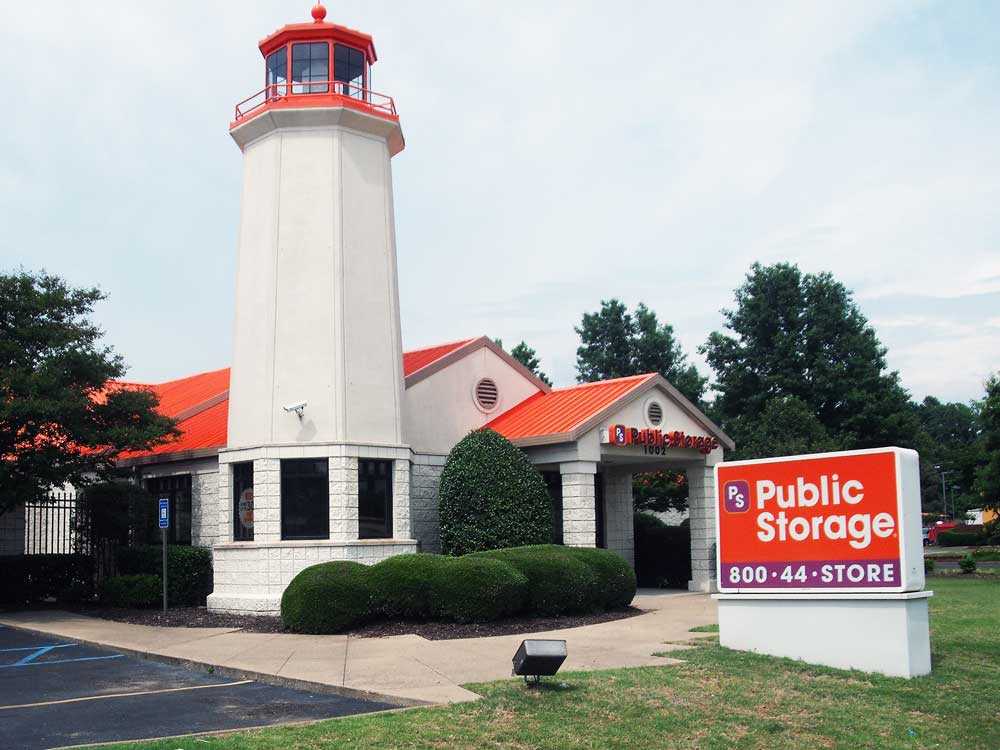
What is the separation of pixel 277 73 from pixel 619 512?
1450cm

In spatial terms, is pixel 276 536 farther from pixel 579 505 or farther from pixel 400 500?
pixel 579 505

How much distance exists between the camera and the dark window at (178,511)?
25.7 meters

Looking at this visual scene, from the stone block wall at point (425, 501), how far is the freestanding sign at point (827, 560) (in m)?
10.9

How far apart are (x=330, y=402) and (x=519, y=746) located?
517 inches

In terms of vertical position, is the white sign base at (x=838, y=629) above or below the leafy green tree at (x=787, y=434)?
below

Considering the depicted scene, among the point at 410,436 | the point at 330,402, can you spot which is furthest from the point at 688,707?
the point at 410,436

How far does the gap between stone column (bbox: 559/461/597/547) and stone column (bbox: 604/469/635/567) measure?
188 inches

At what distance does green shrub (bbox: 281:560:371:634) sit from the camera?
17859 millimetres

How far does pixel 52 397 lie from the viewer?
22266 mm

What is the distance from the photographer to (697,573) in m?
26.7

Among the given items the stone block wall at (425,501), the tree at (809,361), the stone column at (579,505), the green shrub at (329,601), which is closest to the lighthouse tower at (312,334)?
the stone block wall at (425,501)

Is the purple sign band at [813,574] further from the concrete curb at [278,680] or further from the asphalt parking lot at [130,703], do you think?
the asphalt parking lot at [130,703]

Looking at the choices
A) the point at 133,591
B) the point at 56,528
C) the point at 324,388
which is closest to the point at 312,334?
the point at 324,388

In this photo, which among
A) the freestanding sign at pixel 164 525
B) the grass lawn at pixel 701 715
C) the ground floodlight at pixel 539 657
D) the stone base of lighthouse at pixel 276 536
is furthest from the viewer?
the freestanding sign at pixel 164 525
